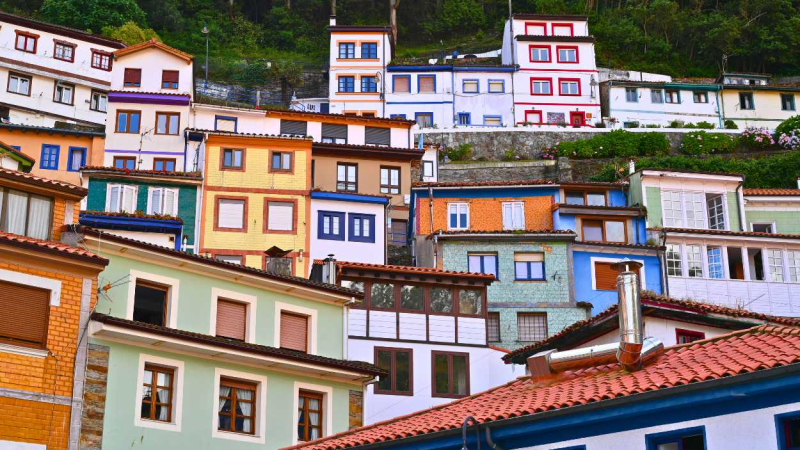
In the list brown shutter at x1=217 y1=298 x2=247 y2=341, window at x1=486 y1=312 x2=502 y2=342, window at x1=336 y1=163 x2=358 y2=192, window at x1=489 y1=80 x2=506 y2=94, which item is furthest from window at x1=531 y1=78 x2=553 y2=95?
brown shutter at x1=217 y1=298 x2=247 y2=341

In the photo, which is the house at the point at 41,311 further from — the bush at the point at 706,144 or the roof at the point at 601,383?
the bush at the point at 706,144

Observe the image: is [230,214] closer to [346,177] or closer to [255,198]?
[255,198]

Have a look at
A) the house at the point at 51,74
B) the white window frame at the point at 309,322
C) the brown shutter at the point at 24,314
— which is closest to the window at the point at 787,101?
the house at the point at 51,74

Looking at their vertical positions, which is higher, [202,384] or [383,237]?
[383,237]

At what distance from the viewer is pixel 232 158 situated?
5475 centimetres

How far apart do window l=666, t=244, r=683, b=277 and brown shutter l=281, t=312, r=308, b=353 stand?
22321mm

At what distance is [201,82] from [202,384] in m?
65.5

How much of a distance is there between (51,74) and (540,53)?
36554 millimetres

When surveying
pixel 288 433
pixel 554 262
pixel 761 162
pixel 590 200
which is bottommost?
pixel 288 433

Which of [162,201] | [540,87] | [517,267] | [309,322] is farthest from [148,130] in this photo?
[540,87]

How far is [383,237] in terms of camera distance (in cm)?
5366

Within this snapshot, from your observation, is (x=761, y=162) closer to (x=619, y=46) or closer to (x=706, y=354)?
(x=619, y=46)

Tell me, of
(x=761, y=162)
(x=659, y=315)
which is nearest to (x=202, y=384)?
(x=659, y=315)

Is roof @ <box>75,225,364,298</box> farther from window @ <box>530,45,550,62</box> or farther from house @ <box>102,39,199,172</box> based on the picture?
window @ <box>530,45,550,62</box>
